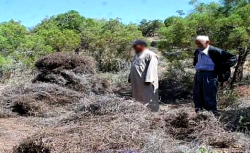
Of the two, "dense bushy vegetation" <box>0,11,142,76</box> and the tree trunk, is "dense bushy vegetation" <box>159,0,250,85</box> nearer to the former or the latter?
the tree trunk

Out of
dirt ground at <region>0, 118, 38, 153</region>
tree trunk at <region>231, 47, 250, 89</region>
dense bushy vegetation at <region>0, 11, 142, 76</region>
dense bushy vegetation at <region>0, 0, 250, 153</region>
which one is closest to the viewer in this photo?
dense bushy vegetation at <region>0, 0, 250, 153</region>

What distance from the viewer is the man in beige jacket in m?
5.79


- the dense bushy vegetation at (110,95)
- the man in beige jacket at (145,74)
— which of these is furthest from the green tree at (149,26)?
the man in beige jacket at (145,74)

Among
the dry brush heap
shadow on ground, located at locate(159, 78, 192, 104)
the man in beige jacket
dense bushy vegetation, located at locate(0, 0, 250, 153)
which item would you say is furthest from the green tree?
the dry brush heap

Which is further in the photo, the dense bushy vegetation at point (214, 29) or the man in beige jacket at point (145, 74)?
the dense bushy vegetation at point (214, 29)

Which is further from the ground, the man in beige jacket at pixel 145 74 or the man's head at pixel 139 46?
the man's head at pixel 139 46

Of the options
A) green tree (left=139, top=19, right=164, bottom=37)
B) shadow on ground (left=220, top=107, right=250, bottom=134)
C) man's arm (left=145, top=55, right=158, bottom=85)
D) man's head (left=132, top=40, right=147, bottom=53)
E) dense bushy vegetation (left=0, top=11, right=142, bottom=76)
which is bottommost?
shadow on ground (left=220, top=107, right=250, bottom=134)

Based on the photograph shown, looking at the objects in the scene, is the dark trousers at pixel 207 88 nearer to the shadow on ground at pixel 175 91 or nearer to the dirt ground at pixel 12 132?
the dirt ground at pixel 12 132

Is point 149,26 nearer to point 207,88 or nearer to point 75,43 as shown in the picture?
point 75,43

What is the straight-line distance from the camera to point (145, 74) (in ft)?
19.2

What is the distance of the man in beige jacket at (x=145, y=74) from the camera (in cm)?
579

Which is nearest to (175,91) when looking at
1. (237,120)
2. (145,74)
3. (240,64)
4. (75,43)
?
(240,64)

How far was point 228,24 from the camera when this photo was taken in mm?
8680

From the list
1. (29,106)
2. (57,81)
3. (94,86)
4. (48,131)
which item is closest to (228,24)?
(94,86)
